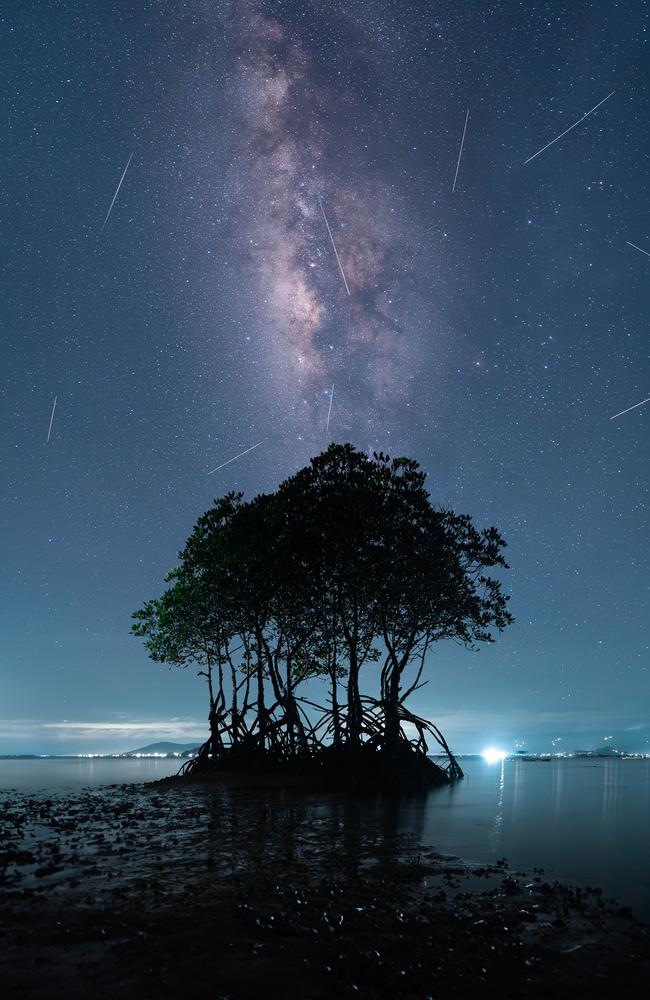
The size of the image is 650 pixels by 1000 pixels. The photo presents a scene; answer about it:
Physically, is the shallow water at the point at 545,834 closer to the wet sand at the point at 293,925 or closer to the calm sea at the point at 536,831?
the calm sea at the point at 536,831

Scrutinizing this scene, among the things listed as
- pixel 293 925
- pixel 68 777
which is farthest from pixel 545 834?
pixel 68 777

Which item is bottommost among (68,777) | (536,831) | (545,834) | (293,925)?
(68,777)

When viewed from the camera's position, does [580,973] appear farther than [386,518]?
No

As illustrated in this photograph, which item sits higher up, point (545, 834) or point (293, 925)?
point (293, 925)

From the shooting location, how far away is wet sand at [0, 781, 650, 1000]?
6.88 m

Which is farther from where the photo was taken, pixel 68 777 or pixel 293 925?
pixel 68 777

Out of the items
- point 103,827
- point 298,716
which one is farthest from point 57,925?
point 298,716

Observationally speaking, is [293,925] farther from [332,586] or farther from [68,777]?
[68,777]

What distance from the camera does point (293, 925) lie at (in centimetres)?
860

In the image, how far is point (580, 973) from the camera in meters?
7.48

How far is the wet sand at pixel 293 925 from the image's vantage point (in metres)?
6.88

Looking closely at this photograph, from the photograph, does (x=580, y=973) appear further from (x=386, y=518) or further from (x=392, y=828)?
(x=386, y=518)

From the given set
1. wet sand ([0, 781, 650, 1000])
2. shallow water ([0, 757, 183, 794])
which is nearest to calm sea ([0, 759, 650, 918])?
wet sand ([0, 781, 650, 1000])

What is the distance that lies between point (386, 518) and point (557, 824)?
18.9 m
